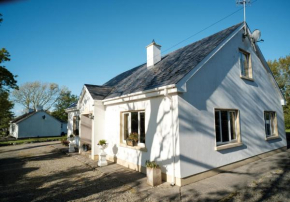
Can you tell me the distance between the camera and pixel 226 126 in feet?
25.0

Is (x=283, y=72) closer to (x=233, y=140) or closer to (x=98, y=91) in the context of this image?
(x=233, y=140)

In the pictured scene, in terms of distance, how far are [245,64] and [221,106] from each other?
13.6ft

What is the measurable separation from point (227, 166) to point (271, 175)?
1.57 m

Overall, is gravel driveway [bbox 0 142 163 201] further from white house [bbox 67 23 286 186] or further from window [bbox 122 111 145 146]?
window [bbox 122 111 145 146]

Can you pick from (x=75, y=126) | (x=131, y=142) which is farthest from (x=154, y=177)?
(x=75, y=126)

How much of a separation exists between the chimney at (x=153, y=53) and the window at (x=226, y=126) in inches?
224

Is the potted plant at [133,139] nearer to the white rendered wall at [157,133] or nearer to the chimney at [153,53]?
the white rendered wall at [157,133]

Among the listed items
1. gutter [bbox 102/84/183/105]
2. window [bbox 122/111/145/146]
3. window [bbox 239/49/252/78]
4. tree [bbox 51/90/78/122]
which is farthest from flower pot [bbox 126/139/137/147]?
tree [bbox 51/90/78/122]

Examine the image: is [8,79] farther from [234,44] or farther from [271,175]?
[271,175]

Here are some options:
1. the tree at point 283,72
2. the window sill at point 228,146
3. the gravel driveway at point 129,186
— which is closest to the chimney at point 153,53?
the window sill at point 228,146

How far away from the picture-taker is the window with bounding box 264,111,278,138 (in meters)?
10.5

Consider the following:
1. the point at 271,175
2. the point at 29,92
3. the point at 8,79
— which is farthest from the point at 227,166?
the point at 29,92

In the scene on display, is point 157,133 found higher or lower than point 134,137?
higher

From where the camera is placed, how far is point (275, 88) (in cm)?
1176
